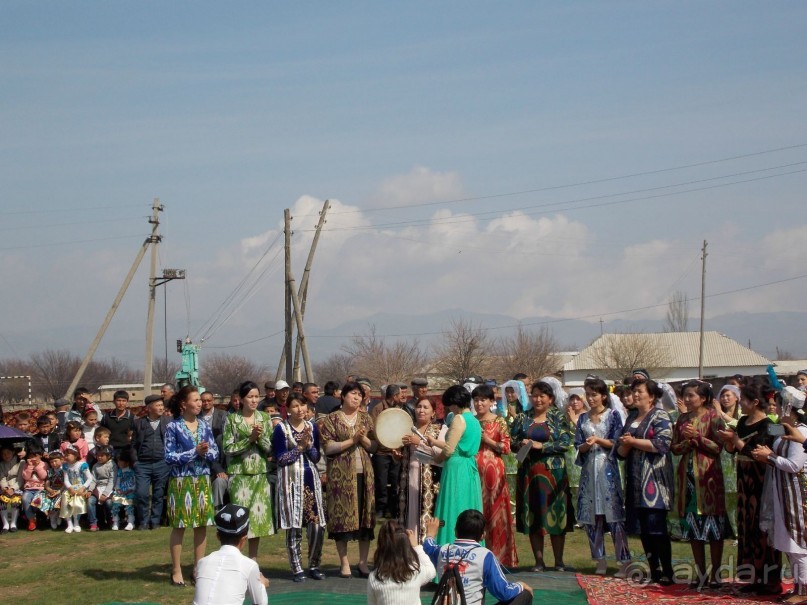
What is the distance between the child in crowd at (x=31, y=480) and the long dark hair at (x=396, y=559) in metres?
9.97

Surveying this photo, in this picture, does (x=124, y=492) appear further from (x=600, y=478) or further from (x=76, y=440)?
(x=600, y=478)

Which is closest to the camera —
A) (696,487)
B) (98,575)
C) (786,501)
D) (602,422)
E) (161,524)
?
(786,501)

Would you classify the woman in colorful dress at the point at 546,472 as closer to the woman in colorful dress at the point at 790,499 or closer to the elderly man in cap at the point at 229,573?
the woman in colorful dress at the point at 790,499

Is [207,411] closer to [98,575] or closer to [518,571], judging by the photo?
[98,575]

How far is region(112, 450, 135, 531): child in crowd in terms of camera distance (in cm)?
1417

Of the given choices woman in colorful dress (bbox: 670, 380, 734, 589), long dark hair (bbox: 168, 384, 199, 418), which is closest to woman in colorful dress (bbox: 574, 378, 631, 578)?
woman in colorful dress (bbox: 670, 380, 734, 589)

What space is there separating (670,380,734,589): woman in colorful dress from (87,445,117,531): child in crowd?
8.46 metres

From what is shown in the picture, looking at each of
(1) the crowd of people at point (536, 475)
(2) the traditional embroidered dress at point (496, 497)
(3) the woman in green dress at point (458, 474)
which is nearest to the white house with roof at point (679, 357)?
(1) the crowd of people at point (536, 475)

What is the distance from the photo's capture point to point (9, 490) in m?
14.6

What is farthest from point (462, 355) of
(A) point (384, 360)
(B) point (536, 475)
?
(B) point (536, 475)

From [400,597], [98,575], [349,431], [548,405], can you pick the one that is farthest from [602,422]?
[98,575]

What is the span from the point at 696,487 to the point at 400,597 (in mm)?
4135

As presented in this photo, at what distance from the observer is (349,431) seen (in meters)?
9.95

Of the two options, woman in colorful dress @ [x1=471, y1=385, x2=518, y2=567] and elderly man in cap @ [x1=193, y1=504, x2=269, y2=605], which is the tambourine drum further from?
elderly man in cap @ [x1=193, y1=504, x2=269, y2=605]
